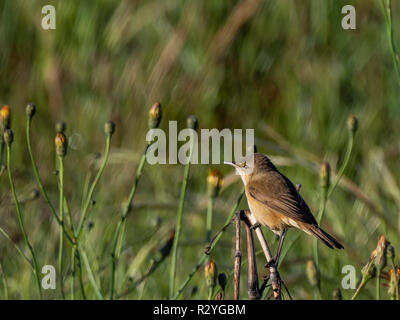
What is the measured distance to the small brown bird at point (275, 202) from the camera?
280cm

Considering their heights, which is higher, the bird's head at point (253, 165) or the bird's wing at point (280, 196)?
the bird's head at point (253, 165)

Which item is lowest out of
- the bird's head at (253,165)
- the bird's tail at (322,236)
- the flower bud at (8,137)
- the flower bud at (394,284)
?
the flower bud at (394,284)

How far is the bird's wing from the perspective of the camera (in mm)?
2836

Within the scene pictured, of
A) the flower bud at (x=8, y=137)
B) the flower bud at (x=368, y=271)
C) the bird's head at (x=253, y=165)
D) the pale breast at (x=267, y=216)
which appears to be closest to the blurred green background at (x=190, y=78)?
the bird's head at (x=253, y=165)

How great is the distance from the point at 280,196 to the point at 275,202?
0.17ft

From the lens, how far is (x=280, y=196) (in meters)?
2.92

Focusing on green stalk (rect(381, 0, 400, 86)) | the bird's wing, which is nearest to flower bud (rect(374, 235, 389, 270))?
the bird's wing

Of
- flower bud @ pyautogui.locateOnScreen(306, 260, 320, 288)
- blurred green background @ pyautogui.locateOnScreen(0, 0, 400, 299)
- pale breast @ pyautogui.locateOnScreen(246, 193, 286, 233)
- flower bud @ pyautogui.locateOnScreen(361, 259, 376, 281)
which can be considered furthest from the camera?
blurred green background @ pyautogui.locateOnScreen(0, 0, 400, 299)

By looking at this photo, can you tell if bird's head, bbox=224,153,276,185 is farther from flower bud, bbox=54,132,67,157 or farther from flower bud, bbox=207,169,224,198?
flower bud, bbox=54,132,67,157

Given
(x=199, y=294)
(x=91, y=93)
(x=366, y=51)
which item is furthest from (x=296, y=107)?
(x=199, y=294)

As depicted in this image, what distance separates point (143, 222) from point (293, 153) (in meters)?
1.25

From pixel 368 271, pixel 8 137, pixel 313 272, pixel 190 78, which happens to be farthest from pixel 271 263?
pixel 190 78

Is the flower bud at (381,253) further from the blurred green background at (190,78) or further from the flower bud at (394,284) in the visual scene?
the blurred green background at (190,78)
